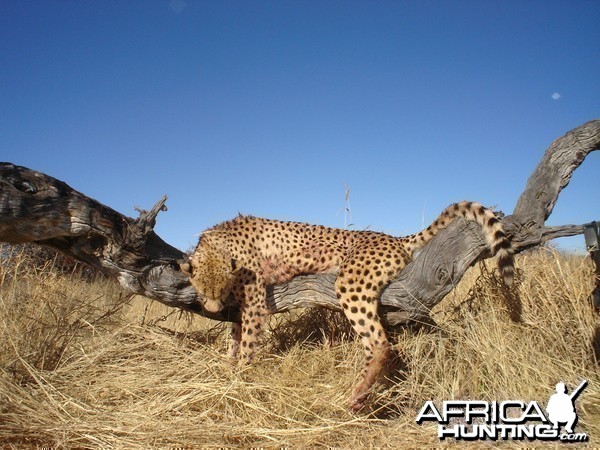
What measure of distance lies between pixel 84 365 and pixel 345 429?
8.67 feet

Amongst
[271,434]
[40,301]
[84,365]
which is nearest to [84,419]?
[84,365]

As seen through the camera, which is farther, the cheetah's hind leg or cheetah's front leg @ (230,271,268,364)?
cheetah's front leg @ (230,271,268,364)

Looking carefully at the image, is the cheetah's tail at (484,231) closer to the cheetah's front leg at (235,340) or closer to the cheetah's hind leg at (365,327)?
the cheetah's hind leg at (365,327)

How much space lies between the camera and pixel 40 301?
5449mm

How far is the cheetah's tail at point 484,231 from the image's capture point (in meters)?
4.41

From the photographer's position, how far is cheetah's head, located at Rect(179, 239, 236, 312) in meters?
4.90

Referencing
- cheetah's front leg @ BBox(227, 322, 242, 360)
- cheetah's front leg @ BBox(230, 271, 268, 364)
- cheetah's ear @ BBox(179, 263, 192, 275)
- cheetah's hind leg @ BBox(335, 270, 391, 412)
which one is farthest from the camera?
cheetah's front leg @ BBox(227, 322, 242, 360)

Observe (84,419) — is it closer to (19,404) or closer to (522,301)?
(19,404)

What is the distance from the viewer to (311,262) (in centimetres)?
518

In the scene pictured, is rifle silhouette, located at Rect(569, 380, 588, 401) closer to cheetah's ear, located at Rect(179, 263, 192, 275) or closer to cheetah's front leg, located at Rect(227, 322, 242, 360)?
cheetah's front leg, located at Rect(227, 322, 242, 360)
